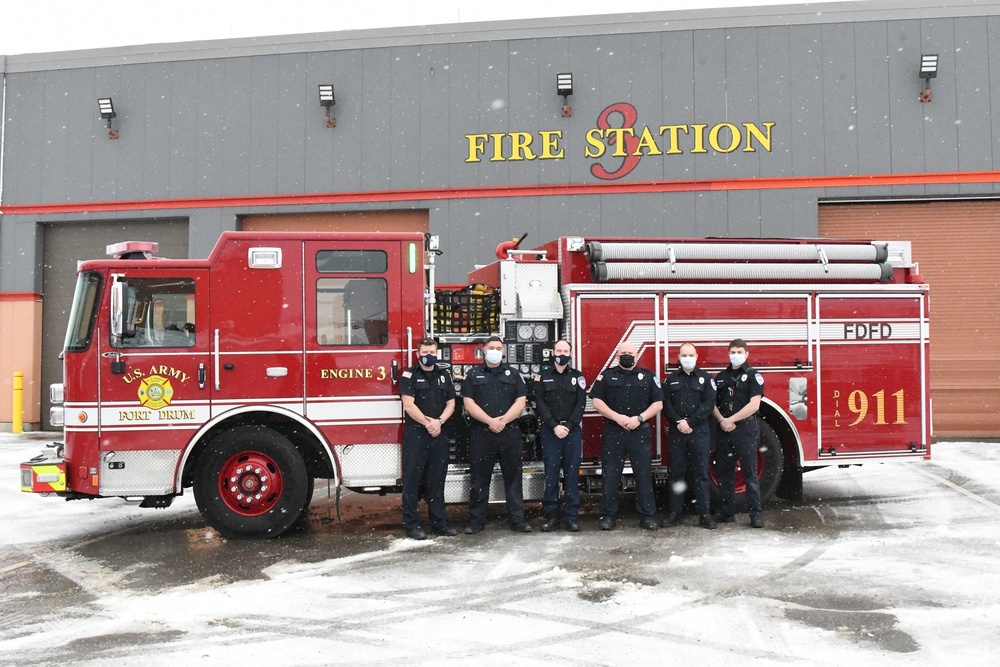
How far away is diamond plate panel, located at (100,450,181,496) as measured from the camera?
6.99m

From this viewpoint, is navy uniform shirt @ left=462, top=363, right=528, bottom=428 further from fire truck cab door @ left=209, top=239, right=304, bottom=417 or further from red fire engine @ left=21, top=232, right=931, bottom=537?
fire truck cab door @ left=209, top=239, right=304, bottom=417

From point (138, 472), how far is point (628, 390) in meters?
4.38

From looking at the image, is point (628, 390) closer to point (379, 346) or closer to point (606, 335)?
point (606, 335)

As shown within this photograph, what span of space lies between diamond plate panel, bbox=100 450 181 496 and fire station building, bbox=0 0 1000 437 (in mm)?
8463

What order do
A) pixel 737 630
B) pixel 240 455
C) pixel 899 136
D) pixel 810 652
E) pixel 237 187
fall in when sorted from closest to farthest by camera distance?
pixel 810 652 < pixel 737 630 < pixel 240 455 < pixel 899 136 < pixel 237 187

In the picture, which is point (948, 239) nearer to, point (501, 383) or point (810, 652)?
point (501, 383)

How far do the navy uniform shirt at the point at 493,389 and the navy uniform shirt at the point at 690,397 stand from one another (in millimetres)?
1411

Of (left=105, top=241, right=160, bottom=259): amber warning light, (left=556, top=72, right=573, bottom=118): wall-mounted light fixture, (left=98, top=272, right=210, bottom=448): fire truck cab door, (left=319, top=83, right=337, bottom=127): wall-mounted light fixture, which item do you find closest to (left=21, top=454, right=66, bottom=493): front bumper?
(left=98, top=272, right=210, bottom=448): fire truck cab door

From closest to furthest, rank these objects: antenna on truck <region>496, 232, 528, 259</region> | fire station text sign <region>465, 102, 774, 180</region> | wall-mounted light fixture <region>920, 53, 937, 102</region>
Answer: antenna on truck <region>496, 232, 528, 259</region> < wall-mounted light fixture <region>920, 53, 937, 102</region> < fire station text sign <region>465, 102, 774, 180</region>

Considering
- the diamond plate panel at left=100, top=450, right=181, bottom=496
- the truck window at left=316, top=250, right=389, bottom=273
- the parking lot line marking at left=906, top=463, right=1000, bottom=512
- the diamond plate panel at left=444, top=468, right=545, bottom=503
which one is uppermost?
→ the truck window at left=316, top=250, right=389, bottom=273

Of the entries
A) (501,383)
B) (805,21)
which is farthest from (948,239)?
(501,383)

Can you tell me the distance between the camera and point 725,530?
754 centimetres

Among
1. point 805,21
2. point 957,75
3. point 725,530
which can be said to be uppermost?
point 805,21

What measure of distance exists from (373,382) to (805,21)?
11.4 meters
